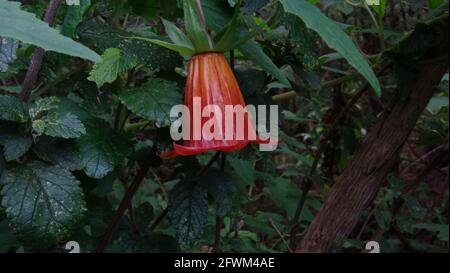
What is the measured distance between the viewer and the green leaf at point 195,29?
486 mm

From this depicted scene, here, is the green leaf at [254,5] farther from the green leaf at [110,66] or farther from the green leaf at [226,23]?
the green leaf at [110,66]

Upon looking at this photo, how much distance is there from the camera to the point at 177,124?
1.71 feet

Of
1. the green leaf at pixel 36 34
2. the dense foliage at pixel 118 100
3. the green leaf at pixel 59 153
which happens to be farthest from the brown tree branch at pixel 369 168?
the green leaf at pixel 36 34

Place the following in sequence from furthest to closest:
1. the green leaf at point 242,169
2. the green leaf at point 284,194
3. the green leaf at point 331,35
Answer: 1. the green leaf at point 284,194
2. the green leaf at point 242,169
3. the green leaf at point 331,35

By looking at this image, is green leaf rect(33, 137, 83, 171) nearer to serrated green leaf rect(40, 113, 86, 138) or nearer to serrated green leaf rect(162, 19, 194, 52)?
serrated green leaf rect(40, 113, 86, 138)

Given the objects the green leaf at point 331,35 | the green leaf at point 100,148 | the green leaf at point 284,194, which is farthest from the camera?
the green leaf at point 284,194

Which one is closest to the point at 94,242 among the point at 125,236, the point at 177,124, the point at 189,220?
the point at 125,236

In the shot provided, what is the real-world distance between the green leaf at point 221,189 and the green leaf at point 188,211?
1cm

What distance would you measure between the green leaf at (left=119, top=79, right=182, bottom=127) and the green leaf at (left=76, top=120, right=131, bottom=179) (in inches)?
2.1

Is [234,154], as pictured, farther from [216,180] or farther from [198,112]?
[198,112]

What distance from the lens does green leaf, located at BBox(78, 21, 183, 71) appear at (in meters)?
0.55

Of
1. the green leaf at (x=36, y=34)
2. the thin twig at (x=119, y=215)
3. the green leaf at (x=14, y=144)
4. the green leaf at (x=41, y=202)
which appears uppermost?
the green leaf at (x=36, y=34)

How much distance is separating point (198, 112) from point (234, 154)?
165 millimetres

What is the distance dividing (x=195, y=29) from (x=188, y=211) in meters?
→ 0.24
